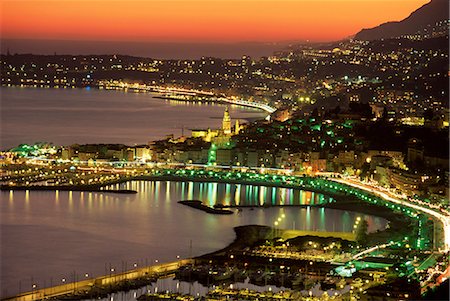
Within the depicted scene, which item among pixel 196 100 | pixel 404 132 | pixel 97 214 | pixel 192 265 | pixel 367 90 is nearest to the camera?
pixel 192 265

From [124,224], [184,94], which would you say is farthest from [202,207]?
[184,94]

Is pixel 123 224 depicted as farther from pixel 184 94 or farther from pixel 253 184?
pixel 184 94

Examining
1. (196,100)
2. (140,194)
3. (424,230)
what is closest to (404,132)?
(140,194)

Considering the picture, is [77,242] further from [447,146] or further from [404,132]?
[404,132]

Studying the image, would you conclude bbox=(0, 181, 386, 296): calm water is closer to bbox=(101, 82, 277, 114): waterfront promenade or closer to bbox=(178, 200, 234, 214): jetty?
bbox=(178, 200, 234, 214): jetty

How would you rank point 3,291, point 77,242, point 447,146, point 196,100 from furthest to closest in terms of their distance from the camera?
point 196,100, point 447,146, point 77,242, point 3,291
